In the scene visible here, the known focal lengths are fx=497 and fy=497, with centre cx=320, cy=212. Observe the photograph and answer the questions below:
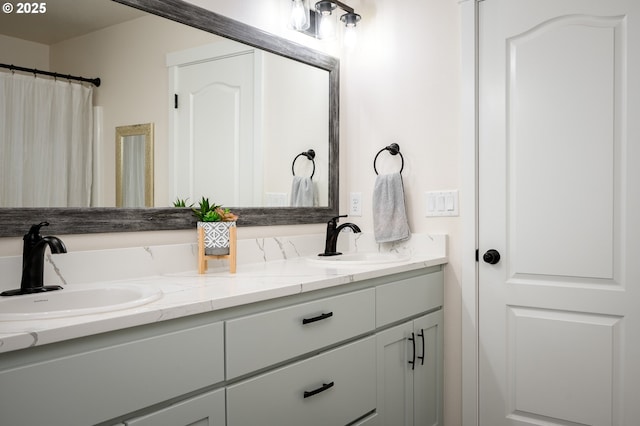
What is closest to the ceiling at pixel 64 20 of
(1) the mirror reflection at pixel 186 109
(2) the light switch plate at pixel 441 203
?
(1) the mirror reflection at pixel 186 109

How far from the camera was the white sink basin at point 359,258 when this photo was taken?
207 cm

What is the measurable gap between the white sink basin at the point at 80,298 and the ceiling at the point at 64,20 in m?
0.75

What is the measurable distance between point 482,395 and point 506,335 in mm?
298

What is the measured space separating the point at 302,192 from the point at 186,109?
74cm

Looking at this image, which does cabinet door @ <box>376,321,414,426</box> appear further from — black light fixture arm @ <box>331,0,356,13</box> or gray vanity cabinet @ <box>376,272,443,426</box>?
black light fixture arm @ <box>331,0,356,13</box>

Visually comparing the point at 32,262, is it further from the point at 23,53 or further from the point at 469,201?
the point at 469,201

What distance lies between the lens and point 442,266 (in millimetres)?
2314

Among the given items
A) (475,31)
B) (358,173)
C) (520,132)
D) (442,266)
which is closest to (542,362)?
(442,266)

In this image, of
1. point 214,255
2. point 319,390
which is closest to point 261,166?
point 214,255

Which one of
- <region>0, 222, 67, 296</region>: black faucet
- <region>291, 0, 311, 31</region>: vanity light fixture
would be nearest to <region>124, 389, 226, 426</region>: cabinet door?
<region>0, 222, 67, 296</region>: black faucet

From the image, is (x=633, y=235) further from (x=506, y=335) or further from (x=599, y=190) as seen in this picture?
(x=506, y=335)

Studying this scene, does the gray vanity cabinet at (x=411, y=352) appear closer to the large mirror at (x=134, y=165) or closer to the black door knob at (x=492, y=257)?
the black door knob at (x=492, y=257)

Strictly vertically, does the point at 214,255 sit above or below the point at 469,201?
below

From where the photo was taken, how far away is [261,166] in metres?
2.20
